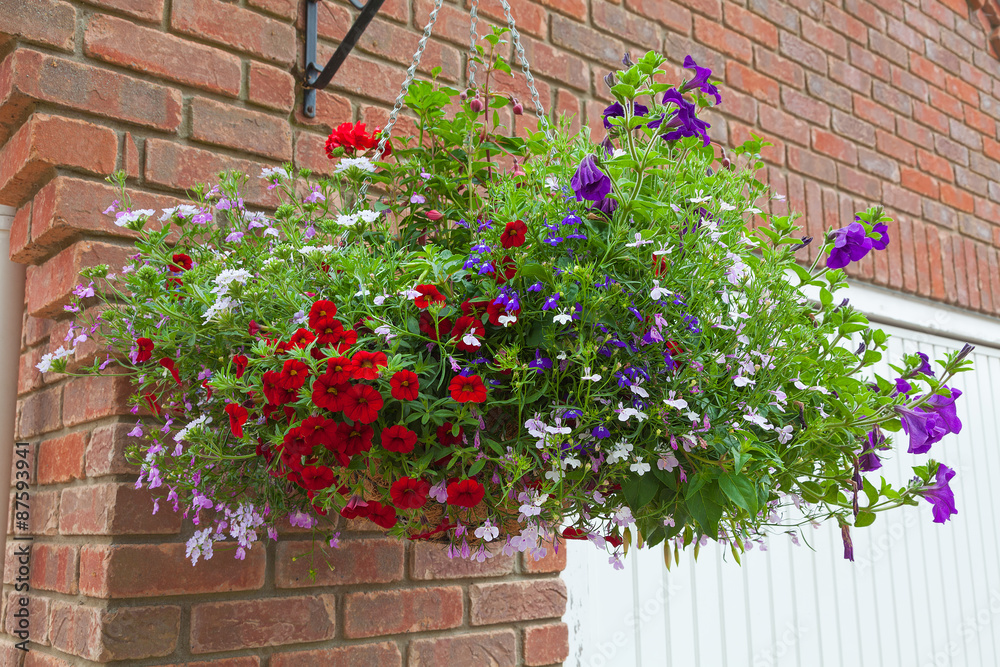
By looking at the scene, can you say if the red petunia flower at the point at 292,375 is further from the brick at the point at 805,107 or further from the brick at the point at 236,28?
the brick at the point at 805,107

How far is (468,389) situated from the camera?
0.83 metres

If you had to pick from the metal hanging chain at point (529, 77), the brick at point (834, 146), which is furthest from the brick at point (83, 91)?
the brick at point (834, 146)

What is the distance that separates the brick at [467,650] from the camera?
1458 mm

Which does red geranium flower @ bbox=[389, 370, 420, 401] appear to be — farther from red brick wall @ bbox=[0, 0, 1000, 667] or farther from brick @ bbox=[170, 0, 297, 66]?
brick @ bbox=[170, 0, 297, 66]

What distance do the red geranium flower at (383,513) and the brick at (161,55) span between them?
35.2 inches

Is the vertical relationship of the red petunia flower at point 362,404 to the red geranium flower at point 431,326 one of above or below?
below

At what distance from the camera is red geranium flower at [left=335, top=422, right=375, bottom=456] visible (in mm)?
834

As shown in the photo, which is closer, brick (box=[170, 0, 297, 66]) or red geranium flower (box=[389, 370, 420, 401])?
red geranium flower (box=[389, 370, 420, 401])

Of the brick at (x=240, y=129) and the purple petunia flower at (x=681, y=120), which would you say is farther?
the brick at (x=240, y=129)

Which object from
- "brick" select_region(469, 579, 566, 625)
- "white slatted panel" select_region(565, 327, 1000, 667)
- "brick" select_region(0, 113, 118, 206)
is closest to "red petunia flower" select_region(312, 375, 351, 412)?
"brick" select_region(0, 113, 118, 206)

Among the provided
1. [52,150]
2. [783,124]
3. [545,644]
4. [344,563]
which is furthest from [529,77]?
[783,124]

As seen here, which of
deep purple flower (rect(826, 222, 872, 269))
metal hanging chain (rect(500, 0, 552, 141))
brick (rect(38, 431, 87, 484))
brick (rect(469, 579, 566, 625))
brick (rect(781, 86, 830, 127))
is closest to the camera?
deep purple flower (rect(826, 222, 872, 269))

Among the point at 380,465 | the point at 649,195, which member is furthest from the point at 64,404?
the point at 649,195

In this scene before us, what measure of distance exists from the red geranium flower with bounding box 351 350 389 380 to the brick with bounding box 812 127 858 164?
2061mm
